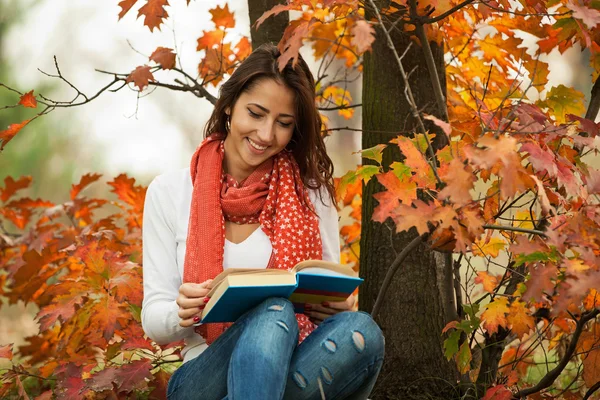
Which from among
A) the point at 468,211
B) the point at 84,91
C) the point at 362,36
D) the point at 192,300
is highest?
the point at 84,91

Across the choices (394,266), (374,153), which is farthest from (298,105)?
(394,266)

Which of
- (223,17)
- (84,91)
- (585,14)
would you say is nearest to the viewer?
(585,14)

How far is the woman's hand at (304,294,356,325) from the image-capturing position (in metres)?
1.90

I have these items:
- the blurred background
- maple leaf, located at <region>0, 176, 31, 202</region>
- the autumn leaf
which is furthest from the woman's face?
the blurred background

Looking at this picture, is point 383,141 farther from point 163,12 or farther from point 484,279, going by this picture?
point 163,12

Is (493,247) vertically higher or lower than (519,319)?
higher

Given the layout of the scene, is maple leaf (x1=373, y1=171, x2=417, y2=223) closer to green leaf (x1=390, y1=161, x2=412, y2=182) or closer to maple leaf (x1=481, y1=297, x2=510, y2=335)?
green leaf (x1=390, y1=161, x2=412, y2=182)

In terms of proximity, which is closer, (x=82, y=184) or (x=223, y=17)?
(x=223, y=17)

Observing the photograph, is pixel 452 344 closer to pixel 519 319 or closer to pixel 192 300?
pixel 519 319

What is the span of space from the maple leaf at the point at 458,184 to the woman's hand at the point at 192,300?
23.0 inches

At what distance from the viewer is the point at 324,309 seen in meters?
1.92

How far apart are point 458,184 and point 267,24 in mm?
1350

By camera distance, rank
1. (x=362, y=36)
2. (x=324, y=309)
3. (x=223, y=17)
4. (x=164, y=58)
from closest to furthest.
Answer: (x=362, y=36) < (x=324, y=309) < (x=164, y=58) < (x=223, y=17)

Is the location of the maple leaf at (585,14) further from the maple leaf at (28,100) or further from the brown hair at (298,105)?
the maple leaf at (28,100)
